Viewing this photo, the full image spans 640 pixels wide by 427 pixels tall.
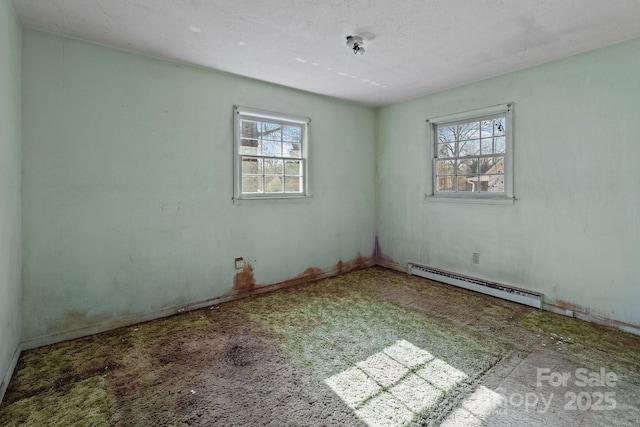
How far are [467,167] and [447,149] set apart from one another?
387mm

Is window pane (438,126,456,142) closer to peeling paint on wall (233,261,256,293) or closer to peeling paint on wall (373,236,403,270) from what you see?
peeling paint on wall (373,236,403,270)

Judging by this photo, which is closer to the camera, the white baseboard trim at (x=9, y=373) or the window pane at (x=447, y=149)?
the white baseboard trim at (x=9, y=373)

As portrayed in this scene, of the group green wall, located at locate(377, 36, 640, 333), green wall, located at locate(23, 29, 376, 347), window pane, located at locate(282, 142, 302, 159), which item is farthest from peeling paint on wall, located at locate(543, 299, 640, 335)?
window pane, located at locate(282, 142, 302, 159)

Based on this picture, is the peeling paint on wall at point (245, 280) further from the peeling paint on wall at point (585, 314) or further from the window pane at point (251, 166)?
the peeling paint on wall at point (585, 314)

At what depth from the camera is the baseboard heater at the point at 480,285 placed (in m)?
3.40

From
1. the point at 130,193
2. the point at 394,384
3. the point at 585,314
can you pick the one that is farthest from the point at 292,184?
the point at 585,314

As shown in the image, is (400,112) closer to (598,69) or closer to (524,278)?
(598,69)

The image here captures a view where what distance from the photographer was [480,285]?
3805 mm

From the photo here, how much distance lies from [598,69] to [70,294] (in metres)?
5.17

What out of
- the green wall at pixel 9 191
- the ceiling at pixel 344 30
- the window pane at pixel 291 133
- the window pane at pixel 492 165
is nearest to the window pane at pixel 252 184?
the window pane at pixel 291 133

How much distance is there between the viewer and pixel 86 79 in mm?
2709

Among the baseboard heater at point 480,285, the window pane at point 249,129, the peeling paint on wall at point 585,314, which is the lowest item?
the peeling paint on wall at point 585,314

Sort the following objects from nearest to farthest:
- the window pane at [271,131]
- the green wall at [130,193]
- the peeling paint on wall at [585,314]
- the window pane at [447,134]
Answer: the green wall at [130,193] → the peeling paint on wall at [585,314] → the window pane at [271,131] → the window pane at [447,134]

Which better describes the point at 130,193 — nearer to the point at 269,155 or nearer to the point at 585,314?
the point at 269,155
